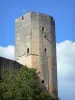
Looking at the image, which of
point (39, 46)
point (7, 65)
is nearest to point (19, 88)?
point (7, 65)

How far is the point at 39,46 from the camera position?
127 ft

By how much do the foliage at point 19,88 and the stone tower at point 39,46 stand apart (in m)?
5.93

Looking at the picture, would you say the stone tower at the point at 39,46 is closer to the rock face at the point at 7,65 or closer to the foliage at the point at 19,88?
the rock face at the point at 7,65

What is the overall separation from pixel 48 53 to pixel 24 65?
313 centimetres

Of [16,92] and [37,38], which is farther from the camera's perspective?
[37,38]

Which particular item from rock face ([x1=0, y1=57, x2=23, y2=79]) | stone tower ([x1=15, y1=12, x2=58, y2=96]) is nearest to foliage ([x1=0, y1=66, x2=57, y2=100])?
rock face ([x1=0, y1=57, x2=23, y2=79])

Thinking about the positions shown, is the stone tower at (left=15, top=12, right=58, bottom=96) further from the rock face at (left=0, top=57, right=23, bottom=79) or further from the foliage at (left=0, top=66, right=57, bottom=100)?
the foliage at (left=0, top=66, right=57, bottom=100)

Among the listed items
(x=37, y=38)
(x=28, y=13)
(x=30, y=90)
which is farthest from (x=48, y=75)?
(x=30, y=90)

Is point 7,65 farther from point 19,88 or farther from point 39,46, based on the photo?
point 19,88

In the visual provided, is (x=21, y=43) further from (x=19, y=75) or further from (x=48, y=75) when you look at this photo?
(x=19, y=75)

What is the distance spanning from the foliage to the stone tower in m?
5.93

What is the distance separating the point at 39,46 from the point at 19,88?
390 inches

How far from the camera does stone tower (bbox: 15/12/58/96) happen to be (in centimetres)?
3828

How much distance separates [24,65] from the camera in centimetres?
3722
